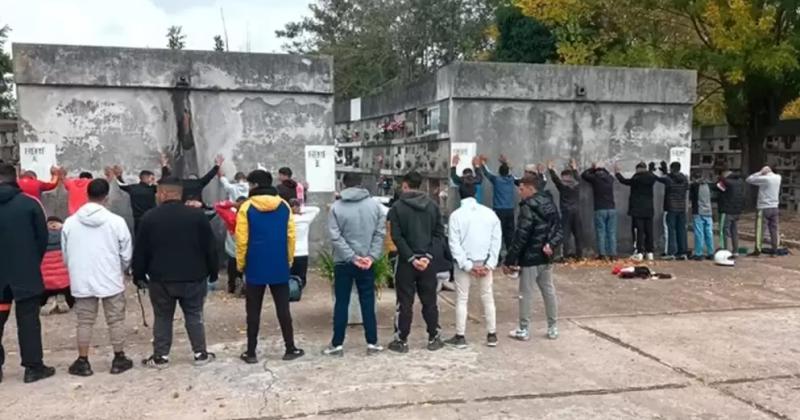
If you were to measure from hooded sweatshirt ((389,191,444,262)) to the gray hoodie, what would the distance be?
172 millimetres

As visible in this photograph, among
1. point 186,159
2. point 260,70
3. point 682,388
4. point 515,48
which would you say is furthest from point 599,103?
point 515,48

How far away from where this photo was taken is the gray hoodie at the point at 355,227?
657cm

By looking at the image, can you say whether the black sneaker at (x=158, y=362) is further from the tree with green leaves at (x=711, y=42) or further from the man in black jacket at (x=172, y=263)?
the tree with green leaves at (x=711, y=42)

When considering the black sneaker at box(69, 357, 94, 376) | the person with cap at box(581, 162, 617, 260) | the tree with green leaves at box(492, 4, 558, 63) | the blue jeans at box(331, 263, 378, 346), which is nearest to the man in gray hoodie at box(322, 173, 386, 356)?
Answer: the blue jeans at box(331, 263, 378, 346)

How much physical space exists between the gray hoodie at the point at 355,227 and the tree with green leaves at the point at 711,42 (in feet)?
43.0

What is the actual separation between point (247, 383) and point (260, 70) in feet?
22.2

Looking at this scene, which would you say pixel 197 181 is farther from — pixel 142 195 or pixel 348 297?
pixel 348 297

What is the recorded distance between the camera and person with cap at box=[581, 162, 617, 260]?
12109 mm

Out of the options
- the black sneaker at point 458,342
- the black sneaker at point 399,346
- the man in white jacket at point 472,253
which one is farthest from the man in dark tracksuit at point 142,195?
the black sneaker at point 458,342

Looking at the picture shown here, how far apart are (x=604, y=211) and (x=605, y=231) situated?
0.36 metres

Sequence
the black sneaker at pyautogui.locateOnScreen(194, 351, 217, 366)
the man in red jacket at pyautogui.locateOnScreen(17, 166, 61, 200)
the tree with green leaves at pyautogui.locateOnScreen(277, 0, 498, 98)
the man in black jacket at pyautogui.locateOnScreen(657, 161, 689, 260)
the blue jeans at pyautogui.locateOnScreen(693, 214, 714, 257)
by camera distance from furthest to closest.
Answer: the tree with green leaves at pyautogui.locateOnScreen(277, 0, 498, 98)
the blue jeans at pyautogui.locateOnScreen(693, 214, 714, 257)
the man in black jacket at pyautogui.locateOnScreen(657, 161, 689, 260)
the man in red jacket at pyautogui.locateOnScreen(17, 166, 61, 200)
the black sneaker at pyautogui.locateOnScreen(194, 351, 217, 366)

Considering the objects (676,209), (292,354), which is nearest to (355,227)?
Result: (292,354)

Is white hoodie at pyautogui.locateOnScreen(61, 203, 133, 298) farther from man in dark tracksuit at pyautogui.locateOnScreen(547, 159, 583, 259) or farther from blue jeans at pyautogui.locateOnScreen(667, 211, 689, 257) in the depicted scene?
blue jeans at pyautogui.locateOnScreen(667, 211, 689, 257)

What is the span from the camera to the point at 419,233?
21.8 feet
